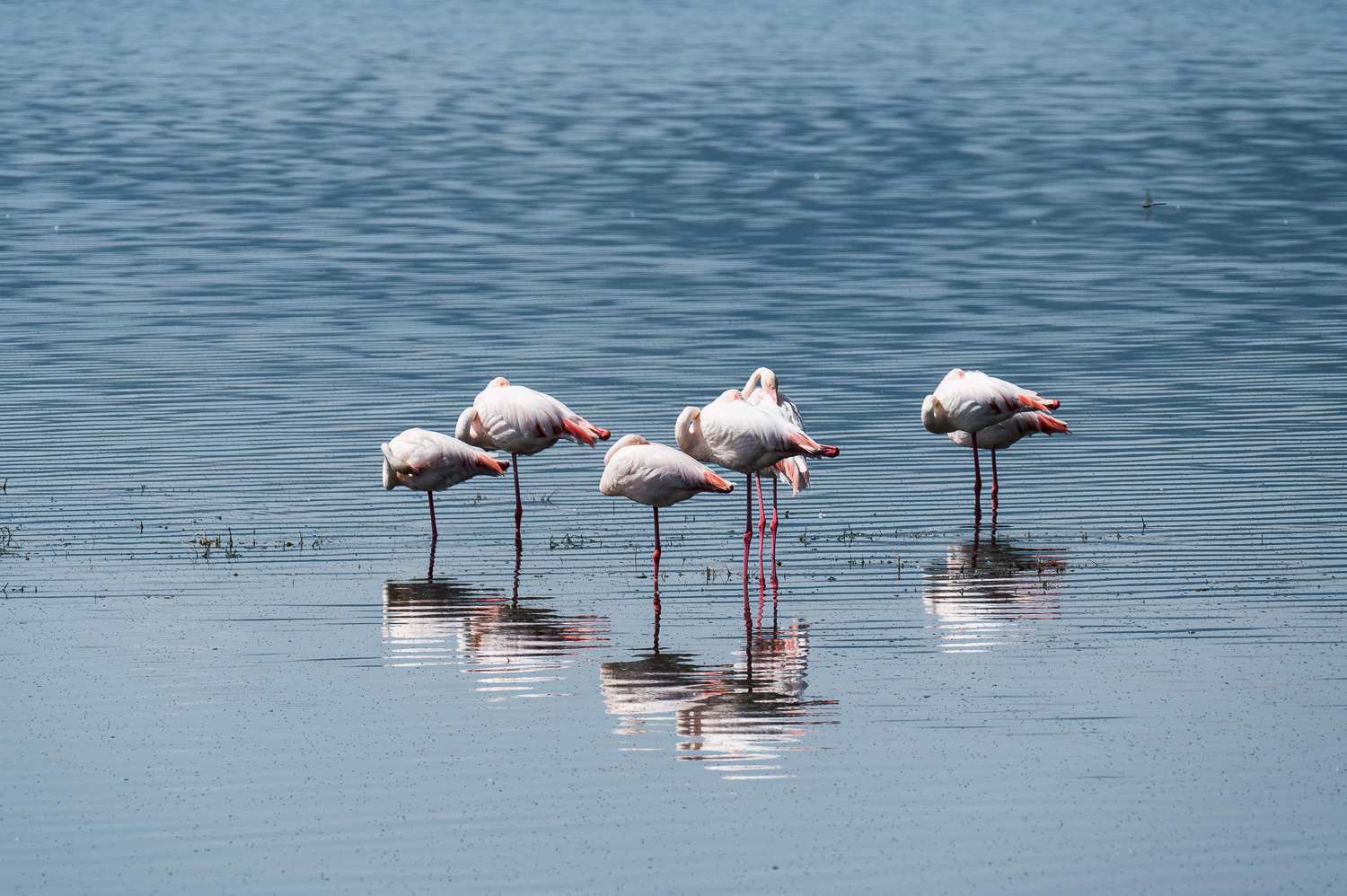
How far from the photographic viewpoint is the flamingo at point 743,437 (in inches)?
516

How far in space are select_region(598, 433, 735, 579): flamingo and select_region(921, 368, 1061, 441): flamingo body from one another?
345 cm

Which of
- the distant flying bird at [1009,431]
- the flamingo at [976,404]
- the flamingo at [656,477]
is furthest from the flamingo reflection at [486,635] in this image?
the distant flying bird at [1009,431]

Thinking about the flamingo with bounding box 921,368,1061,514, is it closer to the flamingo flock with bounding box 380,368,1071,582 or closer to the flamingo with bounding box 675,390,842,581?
the flamingo flock with bounding box 380,368,1071,582

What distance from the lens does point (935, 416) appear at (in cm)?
1606

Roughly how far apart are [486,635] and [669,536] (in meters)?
3.27

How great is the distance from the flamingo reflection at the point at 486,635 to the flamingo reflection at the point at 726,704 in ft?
1.47

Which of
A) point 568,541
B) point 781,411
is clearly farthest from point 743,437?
point 568,541

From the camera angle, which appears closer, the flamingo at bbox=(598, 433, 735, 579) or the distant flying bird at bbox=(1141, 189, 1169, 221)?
the flamingo at bbox=(598, 433, 735, 579)

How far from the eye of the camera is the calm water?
332 inches

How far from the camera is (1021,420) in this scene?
1622 centimetres

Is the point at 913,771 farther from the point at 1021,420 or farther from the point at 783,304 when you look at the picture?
the point at 783,304

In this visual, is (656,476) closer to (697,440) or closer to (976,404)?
(697,440)

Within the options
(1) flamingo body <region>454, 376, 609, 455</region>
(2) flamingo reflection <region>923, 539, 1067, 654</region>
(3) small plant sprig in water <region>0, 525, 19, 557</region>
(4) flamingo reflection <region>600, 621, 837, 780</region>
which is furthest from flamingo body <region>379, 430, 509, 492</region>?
(4) flamingo reflection <region>600, 621, 837, 780</region>

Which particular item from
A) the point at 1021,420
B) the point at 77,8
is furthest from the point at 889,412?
the point at 77,8
